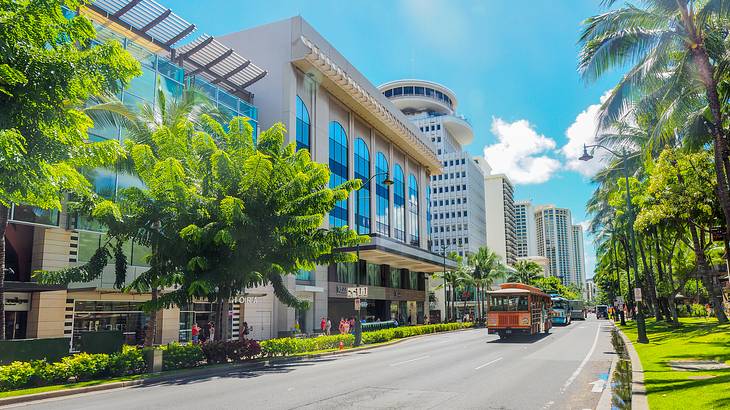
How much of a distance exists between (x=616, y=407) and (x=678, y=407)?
5.18 ft

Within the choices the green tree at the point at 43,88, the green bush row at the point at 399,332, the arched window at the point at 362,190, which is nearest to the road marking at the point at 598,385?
the green tree at the point at 43,88

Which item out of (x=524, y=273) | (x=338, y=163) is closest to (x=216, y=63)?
(x=338, y=163)


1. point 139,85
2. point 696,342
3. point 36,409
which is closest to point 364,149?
point 139,85

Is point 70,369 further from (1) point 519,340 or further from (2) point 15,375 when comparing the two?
(1) point 519,340

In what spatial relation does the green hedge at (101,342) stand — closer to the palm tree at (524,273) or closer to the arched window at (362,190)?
the arched window at (362,190)

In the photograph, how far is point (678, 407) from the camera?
31.8 ft

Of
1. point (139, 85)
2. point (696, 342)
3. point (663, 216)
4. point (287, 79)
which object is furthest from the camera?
point (287, 79)

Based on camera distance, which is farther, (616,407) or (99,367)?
(99,367)

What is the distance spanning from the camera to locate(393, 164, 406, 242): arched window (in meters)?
61.5

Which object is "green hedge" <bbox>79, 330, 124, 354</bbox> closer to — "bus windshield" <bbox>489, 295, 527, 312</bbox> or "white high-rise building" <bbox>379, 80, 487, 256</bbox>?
"bus windshield" <bbox>489, 295, 527, 312</bbox>

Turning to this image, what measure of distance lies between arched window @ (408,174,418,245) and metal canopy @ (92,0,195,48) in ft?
120

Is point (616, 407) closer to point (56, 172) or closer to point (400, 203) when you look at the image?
point (56, 172)

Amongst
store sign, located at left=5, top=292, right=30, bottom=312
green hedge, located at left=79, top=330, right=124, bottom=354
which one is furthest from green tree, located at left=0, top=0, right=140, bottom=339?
store sign, located at left=5, top=292, right=30, bottom=312

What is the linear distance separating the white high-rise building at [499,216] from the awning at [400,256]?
345 feet
